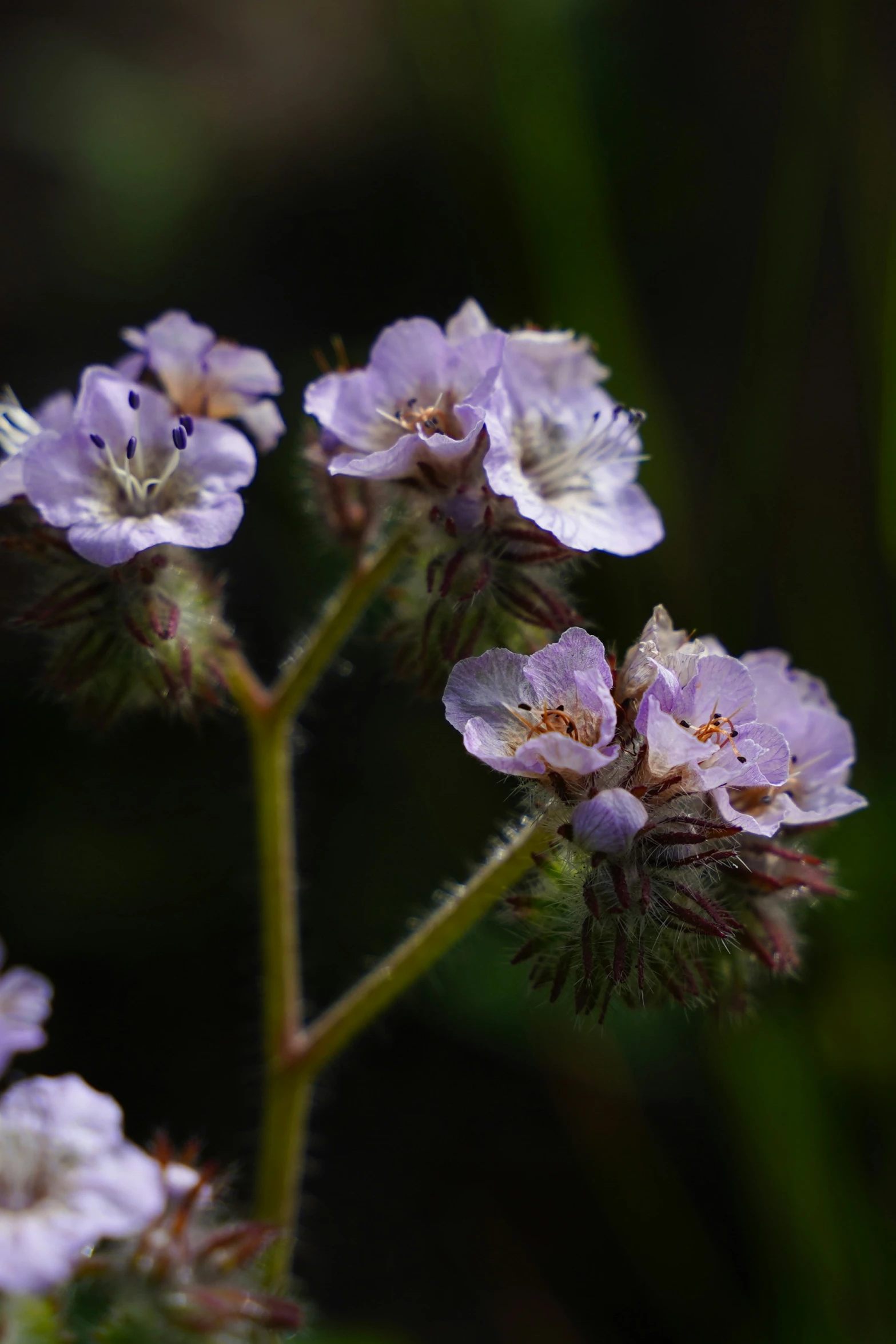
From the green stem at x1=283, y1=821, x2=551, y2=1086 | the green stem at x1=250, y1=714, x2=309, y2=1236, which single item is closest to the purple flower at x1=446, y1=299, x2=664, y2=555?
the green stem at x1=283, y1=821, x2=551, y2=1086

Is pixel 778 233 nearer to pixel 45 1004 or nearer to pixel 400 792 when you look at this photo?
pixel 400 792

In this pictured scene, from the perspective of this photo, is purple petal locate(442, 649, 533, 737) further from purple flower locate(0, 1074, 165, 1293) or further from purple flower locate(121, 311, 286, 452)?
purple flower locate(121, 311, 286, 452)

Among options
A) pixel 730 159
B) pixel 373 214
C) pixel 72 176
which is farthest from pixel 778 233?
pixel 72 176

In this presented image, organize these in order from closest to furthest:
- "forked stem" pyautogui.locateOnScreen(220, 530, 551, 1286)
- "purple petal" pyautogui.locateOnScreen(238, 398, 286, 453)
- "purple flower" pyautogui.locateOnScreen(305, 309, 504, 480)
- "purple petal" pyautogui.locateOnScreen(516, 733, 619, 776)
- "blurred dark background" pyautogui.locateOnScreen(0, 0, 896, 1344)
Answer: "purple petal" pyautogui.locateOnScreen(516, 733, 619, 776) → "purple flower" pyautogui.locateOnScreen(305, 309, 504, 480) → "forked stem" pyautogui.locateOnScreen(220, 530, 551, 1286) → "purple petal" pyautogui.locateOnScreen(238, 398, 286, 453) → "blurred dark background" pyautogui.locateOnScreen(0, 0, 896, 1344)

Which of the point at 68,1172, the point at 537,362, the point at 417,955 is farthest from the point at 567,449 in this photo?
the point at 68,1172

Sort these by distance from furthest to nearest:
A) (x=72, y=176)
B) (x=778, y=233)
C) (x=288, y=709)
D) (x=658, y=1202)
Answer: (x=72, y=176), (x=778, y=233), (x=658, y=1202), (x=288, y=709)
